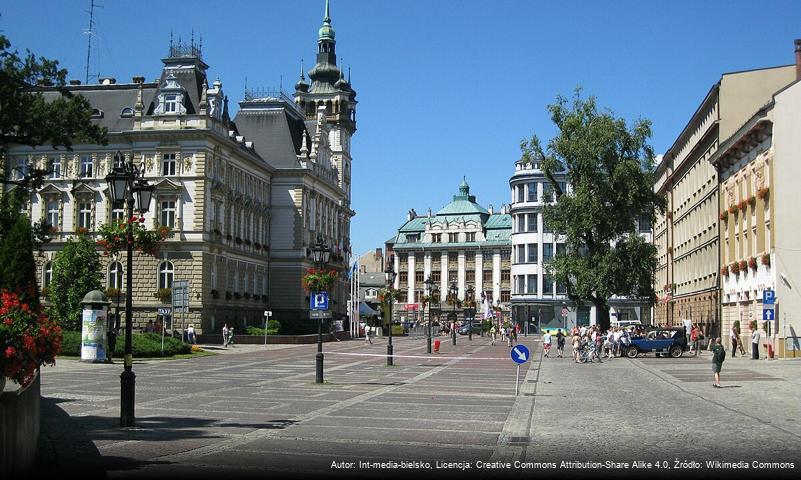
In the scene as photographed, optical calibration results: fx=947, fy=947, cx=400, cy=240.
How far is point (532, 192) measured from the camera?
120750mm

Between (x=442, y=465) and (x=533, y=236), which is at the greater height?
(x=533, y=236)

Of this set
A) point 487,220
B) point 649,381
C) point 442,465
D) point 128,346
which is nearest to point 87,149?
point 649,381

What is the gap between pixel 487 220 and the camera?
161 meters

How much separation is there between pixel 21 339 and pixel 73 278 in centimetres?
5034

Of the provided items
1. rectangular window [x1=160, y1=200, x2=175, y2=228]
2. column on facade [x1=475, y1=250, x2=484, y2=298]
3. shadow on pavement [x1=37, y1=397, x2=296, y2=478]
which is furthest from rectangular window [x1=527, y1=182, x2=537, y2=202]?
shadow on pavement [x1=37, y1=397, x2=296, y2=478]

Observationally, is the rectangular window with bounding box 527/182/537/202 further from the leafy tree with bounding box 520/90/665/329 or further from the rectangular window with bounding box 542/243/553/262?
the leafy tree with bounding box 520/90/665/329

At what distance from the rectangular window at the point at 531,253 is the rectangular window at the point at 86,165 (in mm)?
61906

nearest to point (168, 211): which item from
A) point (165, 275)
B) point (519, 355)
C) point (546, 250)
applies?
point (165, 275)

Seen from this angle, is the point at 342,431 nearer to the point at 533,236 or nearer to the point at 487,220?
the point at 533,236

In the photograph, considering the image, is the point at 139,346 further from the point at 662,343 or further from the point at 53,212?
the point at 53,212

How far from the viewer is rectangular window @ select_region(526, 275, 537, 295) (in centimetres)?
12056

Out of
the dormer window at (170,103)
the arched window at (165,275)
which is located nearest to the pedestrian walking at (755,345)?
the arched window at (165,275)

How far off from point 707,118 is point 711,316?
1363 cm

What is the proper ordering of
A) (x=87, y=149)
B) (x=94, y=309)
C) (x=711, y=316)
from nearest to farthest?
1. (x=94, y=309)
2. (x=711, y=316)
3. (x=87, y=149)
